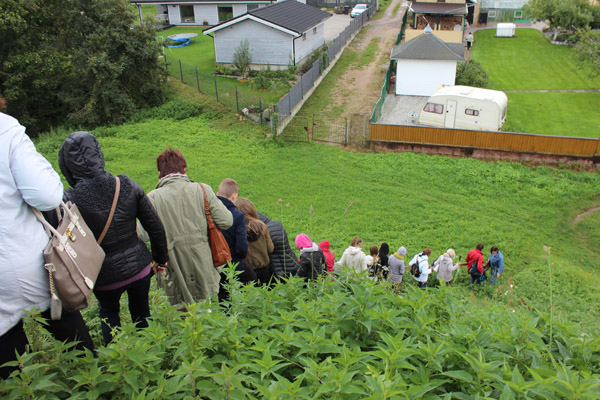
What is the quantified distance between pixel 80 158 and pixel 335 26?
42.9m

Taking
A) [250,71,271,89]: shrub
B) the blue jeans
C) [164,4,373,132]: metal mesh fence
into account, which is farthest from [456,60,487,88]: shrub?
the blue jeans

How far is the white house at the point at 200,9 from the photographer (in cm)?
4212

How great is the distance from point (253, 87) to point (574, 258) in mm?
18103

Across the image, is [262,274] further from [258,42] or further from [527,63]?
[527,63]

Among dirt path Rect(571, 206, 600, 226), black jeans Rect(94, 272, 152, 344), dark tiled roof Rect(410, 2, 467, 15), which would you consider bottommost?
dirt path Rect(571, 206, 600, 226)

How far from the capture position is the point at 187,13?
44844 mm

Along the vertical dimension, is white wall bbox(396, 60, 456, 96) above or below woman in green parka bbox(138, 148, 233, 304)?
below

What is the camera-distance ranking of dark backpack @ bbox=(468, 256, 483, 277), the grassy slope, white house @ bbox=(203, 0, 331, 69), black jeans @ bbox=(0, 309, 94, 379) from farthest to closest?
white house @ bbox=(203, 0, 331, 69) → the grassy slope → dark backpack @ bbox=(468, 256, 483, 277) → black jeans @ bbox=(0, 309, 94, 379)

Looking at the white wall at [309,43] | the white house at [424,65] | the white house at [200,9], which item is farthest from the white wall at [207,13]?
the white house at [424,65]

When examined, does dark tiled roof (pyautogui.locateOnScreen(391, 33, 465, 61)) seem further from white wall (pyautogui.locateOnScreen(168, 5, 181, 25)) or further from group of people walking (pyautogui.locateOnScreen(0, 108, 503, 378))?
white wall (pyautogui.locateOnScreen(168, 5, 181, 25))

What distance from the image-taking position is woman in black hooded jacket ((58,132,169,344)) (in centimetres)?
348

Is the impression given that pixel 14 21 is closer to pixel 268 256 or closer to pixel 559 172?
pixel 268 256

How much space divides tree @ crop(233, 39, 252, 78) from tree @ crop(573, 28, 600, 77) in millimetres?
19471

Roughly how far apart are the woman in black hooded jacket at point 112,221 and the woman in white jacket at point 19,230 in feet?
2.25
